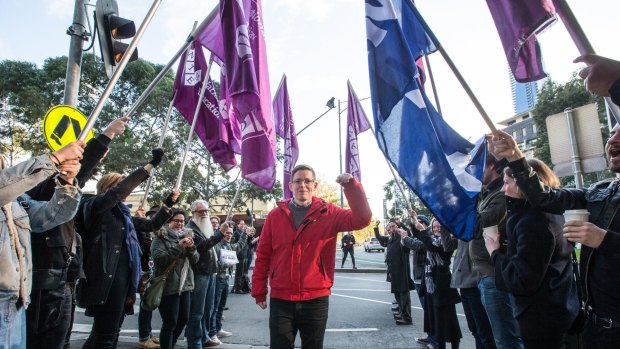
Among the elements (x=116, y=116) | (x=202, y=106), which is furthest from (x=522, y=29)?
(x=116, y=116)

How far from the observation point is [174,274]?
16.2 feet

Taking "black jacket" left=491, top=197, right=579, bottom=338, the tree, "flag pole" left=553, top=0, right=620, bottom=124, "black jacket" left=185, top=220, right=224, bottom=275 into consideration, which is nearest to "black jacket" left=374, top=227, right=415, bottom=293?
"black jacket" left=185, top=220, right=224, bottom=275

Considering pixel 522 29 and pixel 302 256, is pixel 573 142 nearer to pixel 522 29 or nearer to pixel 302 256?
pixel 522 29

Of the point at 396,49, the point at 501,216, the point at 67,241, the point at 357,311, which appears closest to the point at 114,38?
the point at 67,241

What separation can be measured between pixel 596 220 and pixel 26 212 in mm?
3557

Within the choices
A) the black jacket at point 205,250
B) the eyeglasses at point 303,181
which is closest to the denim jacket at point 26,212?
the eyeglasses at point 303,181

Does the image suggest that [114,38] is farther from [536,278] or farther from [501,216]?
[536,278]

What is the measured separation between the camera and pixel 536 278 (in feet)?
8.54

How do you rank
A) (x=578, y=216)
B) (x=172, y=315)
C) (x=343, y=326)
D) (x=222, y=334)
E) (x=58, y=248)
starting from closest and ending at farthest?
(x=578, y=216) → (x=58, y=248) → (x=172, y=315) → (x=222, y=334) → (x=343, y=326)

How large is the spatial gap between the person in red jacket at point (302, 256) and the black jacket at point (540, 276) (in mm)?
1127

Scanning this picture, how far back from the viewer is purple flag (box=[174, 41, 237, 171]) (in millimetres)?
5508

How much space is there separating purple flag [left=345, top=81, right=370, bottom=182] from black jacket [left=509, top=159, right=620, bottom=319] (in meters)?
4.36

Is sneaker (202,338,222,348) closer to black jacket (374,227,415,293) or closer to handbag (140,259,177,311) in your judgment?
handbag (140,259,177,311)

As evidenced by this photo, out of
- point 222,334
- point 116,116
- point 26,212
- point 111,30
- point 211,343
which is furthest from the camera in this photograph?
point 116,116
